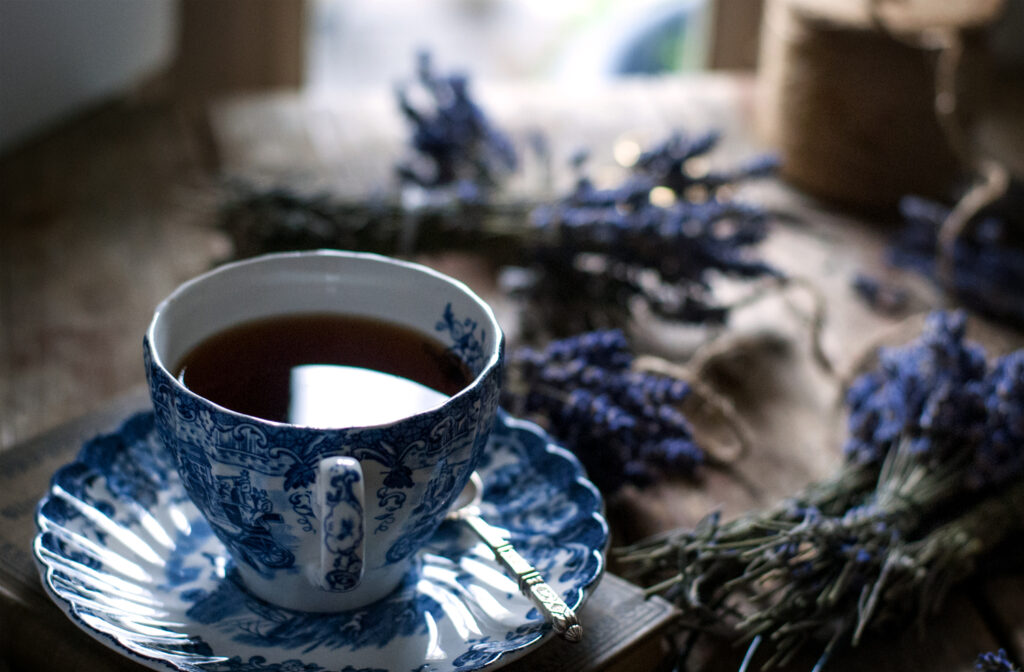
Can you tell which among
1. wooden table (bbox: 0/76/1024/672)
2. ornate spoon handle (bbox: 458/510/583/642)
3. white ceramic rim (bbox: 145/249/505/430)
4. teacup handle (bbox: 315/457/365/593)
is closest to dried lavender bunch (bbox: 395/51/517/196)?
wooden table (bbox: 0/76/1024/672)

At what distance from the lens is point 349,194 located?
1.19 meters

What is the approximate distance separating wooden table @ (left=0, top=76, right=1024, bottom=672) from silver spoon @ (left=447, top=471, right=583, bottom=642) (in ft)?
0.48

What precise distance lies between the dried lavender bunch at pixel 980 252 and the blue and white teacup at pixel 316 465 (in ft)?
2.45

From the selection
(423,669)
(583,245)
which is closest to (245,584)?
(423,669)

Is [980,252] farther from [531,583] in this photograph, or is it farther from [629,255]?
[531,583]

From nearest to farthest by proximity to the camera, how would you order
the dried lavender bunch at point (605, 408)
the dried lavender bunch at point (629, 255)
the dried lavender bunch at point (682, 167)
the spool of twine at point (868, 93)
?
the dried lavender bunch at point (605, 408) → the dried lavender bunch at point (629, 255) → the dried lavender bunch at point (682, 167) → the spool of twine at point (868, 93)

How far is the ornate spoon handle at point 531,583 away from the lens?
0.58m

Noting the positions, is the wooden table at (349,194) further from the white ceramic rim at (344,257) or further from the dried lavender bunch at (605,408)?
the white ceramic rim at (344,257)

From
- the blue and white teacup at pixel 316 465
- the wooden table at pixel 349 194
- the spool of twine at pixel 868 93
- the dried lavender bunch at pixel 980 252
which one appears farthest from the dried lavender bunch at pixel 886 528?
the spool of twine at pixel 868 93

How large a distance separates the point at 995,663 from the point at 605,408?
338 millimetres

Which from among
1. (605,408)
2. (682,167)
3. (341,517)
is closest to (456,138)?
(682,167)

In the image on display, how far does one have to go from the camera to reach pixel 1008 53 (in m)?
1.79

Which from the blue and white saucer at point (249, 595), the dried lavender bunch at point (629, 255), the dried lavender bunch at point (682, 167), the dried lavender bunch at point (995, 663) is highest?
the dried lavender bunch at point (682, 167)

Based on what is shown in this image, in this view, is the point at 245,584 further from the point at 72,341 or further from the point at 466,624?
the point at 72,341
